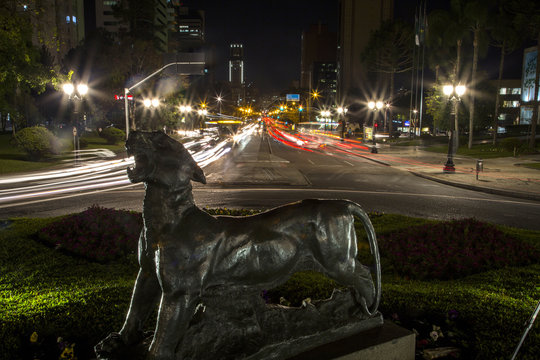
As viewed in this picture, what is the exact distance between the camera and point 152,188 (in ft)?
9.24

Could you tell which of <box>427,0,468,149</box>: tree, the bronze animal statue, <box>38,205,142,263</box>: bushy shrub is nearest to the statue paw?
the bronze animal statue

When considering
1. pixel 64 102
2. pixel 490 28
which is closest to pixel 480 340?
pixel 490 28

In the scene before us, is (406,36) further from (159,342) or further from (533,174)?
(159,342)

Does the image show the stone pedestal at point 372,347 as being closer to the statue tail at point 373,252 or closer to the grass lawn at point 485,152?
the statue tail at point 373,252

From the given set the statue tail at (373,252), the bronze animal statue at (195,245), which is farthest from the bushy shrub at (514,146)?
the bronze animal statue at (195,245)

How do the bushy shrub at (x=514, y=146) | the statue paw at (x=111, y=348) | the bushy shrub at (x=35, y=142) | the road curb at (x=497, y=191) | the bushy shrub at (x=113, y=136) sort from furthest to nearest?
the bushy shrub at (x=113, y=136) → the bushy shrub at (x=514, y=146) → the bushy shrub at (x=35, y=142) → the road curb at (x=497, y=191) → the statue paw at (x=111, y=348)

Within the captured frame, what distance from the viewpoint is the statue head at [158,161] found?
274 centimetres

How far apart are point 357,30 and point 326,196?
10260 cm

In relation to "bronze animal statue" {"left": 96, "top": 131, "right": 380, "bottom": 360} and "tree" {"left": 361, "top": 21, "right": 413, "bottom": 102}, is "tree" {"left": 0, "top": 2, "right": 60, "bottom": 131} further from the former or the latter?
"tree" {"left": 361, "top": 21, "right": 413, "bottom": 102}

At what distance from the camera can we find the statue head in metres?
2.74

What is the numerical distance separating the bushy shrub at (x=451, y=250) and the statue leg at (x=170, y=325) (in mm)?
4906

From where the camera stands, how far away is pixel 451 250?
7.22 meters

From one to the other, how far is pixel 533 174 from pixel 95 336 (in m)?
23.9

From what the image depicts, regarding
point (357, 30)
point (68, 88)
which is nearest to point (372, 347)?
point (68, 88)
